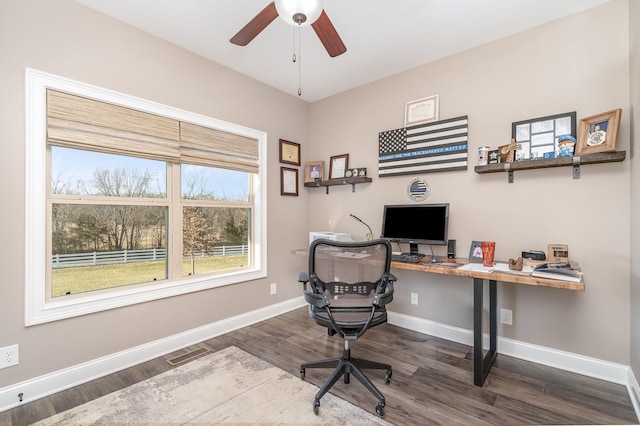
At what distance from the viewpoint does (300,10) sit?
156 cm

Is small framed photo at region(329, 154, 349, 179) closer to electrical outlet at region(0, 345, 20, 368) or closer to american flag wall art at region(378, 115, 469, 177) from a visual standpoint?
american flag wall art at region(378, 115, 469, 177)

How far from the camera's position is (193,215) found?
3.00m

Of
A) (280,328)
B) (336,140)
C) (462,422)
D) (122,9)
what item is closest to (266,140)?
(336,140)

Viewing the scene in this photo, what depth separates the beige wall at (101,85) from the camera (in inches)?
75.9

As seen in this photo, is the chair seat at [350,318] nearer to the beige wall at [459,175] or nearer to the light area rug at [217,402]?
the light area rug at [217,402]

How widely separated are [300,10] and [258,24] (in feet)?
1.37

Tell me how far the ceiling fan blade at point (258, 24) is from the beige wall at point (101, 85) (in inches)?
42.1

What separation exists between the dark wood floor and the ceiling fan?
236 cm

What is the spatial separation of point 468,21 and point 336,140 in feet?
6.07

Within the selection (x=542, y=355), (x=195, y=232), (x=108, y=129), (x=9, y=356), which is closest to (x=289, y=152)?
(x=195, y=232)

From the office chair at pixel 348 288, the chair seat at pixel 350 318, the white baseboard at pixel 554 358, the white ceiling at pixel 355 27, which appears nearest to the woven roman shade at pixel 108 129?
the white ceiling at pixel 355 27

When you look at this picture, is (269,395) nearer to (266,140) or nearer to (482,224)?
(482,224)

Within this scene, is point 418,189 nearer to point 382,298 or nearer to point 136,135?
point 382,298

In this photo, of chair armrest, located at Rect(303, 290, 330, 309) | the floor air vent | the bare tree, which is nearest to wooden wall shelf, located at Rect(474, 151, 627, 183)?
chair armrest, located at Rect(303, 290, 330, 309)
